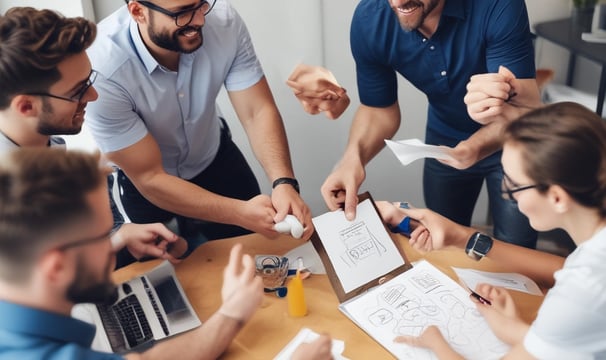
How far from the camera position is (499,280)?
156cm

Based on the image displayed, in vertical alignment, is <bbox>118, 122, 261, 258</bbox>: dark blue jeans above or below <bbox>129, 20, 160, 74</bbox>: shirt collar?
below

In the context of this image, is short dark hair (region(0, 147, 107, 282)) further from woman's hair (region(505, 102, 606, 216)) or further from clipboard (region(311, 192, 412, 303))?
woman's hair (region(505, 102, 606, 216))

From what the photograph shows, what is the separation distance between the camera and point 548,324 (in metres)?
1.13

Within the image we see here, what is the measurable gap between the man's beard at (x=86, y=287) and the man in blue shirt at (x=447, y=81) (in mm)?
759

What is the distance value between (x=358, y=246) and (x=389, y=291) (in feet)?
0.51

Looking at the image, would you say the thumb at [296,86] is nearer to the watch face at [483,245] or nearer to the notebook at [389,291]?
the notebook at [389,291]

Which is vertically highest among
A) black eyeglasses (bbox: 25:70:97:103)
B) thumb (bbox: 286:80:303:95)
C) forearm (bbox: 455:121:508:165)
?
black eyeglasses (bbox: 25:70:97:103)

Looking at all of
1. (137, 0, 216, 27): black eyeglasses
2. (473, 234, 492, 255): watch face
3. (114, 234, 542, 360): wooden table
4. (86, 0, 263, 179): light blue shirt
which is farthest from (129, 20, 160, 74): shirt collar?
(473, 234, 492, 255): watch face

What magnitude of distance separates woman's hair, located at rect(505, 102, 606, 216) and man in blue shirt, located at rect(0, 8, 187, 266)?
1.17 meters

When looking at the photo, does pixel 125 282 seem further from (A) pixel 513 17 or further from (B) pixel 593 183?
(A) pixel 513 17

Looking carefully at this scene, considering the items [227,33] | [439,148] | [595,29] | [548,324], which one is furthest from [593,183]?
[595,29]

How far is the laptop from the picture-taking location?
4.53 ft

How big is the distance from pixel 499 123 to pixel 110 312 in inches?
49.9

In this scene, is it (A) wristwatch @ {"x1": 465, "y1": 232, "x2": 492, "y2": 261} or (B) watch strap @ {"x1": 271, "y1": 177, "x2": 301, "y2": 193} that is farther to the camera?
(B) watch strap @ {"x1": 271, "y1": 177, "x2": 301, "y2": 193}
